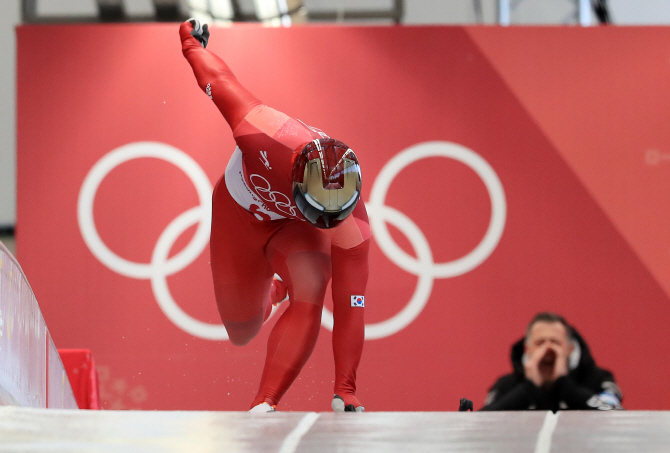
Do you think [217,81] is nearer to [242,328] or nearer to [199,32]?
[199,32]

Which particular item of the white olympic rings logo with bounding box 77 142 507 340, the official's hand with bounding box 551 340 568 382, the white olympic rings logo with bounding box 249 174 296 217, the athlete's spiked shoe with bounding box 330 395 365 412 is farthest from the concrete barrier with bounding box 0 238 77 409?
the official's hand with bounding box 551 340 568 382

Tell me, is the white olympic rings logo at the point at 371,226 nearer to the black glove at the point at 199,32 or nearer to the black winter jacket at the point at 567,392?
the black winter jacket at the point at 567,392

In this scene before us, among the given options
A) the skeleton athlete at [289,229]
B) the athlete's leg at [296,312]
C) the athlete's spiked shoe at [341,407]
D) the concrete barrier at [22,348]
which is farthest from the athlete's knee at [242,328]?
the athlete's spiked shoe at [341,407]

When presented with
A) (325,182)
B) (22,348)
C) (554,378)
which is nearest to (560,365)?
(554,378)

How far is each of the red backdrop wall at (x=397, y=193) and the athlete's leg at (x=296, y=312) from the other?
2.47 m

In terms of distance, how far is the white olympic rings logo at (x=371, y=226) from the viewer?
17.8 ft

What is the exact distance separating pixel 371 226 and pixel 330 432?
4026mm

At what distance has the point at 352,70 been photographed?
18.2 feet

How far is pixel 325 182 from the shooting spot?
8.05ft

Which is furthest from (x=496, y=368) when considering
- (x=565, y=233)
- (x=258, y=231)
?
(x=258, y=231)

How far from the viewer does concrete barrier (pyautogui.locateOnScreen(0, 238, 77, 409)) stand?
2490 millimetres

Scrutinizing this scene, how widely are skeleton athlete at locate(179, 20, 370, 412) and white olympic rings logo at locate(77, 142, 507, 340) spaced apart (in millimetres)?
2200

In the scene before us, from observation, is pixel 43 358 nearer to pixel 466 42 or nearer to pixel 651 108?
pixel 466 42

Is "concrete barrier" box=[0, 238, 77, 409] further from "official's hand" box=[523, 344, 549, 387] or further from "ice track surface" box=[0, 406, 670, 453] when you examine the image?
"official's hand" box=[523, 344, 549, 387]
